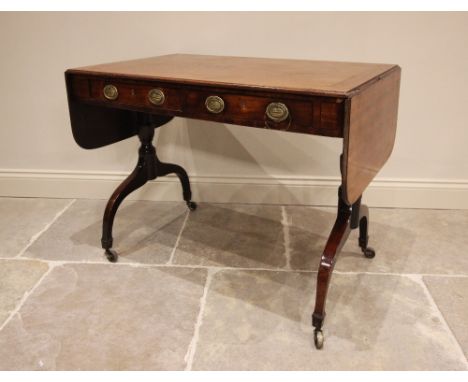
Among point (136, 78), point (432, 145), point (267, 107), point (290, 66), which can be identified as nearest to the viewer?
point (267, 107)

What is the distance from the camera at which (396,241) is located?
2.05 metres

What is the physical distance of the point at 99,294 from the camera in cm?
168

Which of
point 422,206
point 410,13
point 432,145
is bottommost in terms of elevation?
point 422,206

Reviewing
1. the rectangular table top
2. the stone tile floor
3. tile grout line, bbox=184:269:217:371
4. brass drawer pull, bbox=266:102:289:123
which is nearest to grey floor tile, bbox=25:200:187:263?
the stone tile floor

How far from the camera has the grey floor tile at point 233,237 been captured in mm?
1914

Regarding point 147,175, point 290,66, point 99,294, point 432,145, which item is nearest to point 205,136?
point 147,175

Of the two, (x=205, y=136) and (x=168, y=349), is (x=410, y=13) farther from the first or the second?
(x=168, y=349)

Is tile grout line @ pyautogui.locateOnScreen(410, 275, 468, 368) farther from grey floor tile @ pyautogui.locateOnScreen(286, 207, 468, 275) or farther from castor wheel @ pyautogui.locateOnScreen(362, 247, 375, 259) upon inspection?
castor wheel @ pyautogui.locateOnScreen(362, 247, 375, 259)

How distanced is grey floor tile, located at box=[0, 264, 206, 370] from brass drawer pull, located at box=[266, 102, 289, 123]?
767mm

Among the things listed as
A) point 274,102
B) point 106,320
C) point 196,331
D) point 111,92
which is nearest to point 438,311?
point 196,331

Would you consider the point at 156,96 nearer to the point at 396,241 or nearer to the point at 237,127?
the point at 237,127

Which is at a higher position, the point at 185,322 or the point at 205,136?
the point at 205,136

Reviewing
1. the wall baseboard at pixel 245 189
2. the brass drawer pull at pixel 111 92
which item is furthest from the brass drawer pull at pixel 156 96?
the wall baseboard at pixel 245 189
